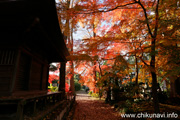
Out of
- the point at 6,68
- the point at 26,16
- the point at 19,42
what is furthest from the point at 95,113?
the point at 26,16

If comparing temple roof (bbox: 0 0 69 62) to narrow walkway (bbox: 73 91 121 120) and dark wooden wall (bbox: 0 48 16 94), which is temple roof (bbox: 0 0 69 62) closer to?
dark wooden wall (bbox: 0 48 16 94)

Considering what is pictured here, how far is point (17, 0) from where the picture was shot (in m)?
2.17

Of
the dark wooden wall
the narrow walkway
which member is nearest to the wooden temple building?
the dark wooden wall

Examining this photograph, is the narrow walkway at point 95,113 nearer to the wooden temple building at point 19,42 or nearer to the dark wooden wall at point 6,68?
the wooden temple building at point 19,42

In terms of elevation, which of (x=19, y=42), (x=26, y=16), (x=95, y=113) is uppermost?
(x=26, y=16)

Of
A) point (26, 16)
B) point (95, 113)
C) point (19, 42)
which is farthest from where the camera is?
point (95, 113)

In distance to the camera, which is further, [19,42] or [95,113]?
[95,113]

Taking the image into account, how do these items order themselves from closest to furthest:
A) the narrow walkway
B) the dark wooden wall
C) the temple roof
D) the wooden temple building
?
1. the temple roof
2. the wooden temple building
3. the dark wooden wall
4. the narrow walkway

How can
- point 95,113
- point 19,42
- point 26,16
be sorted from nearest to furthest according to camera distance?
1. point 26,16
2. point 19,42
3. point 95,113

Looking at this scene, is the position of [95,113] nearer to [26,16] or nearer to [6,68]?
[6,68]

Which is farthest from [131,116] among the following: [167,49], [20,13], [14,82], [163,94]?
[20,13]

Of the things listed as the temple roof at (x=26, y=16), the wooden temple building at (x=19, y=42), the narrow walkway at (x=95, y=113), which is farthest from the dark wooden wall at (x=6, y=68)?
the narrow walkway at (x=95, y=113)

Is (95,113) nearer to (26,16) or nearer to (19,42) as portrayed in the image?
(19,42)

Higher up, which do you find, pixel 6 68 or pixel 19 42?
pixel 19 42
